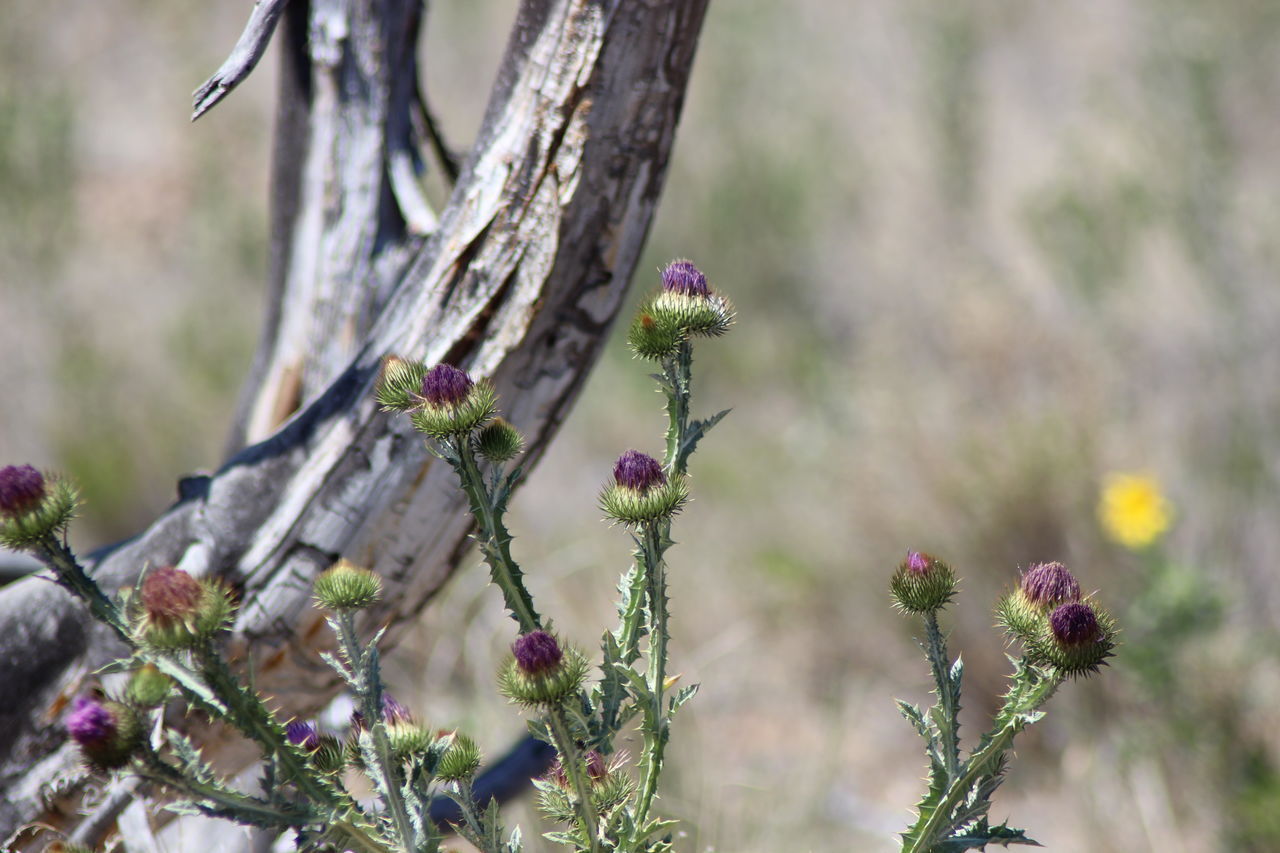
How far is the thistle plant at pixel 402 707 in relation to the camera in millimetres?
881

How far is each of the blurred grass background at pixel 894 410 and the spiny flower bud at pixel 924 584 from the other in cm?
38

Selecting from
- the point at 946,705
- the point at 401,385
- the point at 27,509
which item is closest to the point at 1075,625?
the point at 946,705

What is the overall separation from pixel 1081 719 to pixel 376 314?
305 cm

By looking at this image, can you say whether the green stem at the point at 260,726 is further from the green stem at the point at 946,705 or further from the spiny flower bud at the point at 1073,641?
the spiny flower bud at the point at 1073,641

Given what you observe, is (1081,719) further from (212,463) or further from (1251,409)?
(212,463)

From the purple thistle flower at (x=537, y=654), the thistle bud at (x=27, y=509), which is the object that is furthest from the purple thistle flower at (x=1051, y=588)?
the thistle bud at (x=27, y=509)

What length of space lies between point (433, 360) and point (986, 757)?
85cm

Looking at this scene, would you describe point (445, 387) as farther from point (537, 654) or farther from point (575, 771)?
point (575, 771)

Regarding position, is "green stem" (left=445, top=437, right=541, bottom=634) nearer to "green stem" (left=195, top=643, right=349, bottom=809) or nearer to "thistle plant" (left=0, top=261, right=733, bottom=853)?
"thistle plant" (left=0, top=261, right=733, bottom=853)

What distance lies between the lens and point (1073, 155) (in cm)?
752

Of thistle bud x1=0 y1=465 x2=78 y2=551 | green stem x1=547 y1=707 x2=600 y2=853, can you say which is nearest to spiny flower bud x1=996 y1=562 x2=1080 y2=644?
green stem x1=547 y1=707 x2=600 y2=853

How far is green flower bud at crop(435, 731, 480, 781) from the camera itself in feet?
3.40

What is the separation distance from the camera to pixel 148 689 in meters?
0.85

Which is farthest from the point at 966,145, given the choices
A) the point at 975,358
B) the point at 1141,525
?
the point at 1141,525
